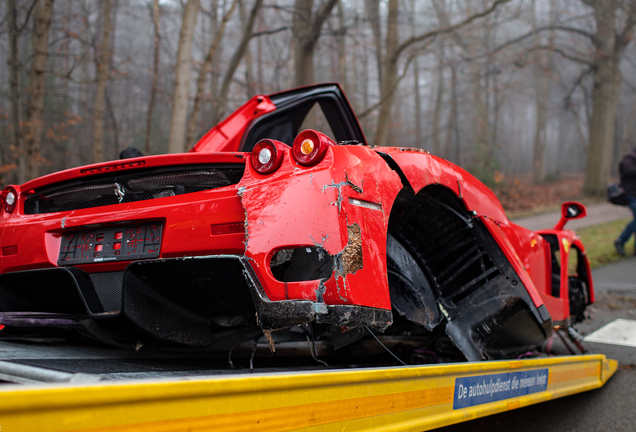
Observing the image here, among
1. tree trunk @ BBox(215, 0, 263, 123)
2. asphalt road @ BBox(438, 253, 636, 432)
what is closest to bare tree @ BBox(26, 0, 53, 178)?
tree trunk @ BBox(215, 0, 263, 123)

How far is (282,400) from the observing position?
1.25 meters

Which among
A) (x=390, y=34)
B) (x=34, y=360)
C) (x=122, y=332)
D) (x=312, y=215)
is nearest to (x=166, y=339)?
(x=122, y=332)

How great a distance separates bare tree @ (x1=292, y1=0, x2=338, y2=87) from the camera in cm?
898

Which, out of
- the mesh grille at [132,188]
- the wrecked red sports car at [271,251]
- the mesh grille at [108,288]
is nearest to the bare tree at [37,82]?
the wrecked red sports car at [271,251]

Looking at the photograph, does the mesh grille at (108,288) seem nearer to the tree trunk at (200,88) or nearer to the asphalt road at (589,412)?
the asphalt road at (589,412)

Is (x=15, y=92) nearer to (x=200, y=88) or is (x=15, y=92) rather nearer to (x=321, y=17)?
(x=200, y=88)

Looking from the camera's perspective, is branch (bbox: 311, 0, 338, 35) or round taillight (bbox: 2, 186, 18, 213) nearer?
round taillight (bbox: 2, 186, 18, 213)

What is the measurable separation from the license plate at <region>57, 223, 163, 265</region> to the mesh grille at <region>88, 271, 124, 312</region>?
87 millimetres

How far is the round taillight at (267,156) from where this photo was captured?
1699 millimetres

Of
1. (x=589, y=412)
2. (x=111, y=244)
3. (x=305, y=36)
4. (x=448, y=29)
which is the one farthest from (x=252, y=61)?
(x=589, y=412)

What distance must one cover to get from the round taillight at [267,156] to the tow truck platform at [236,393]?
2.47ft

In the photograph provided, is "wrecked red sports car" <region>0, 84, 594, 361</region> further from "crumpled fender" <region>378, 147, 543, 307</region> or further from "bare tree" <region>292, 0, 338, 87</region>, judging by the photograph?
"bare tree" <region>292, 0, 338, 87</region>

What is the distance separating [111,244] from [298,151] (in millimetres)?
930

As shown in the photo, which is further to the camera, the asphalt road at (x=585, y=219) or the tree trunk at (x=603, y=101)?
the tree trunk at (x=603, y=101)
